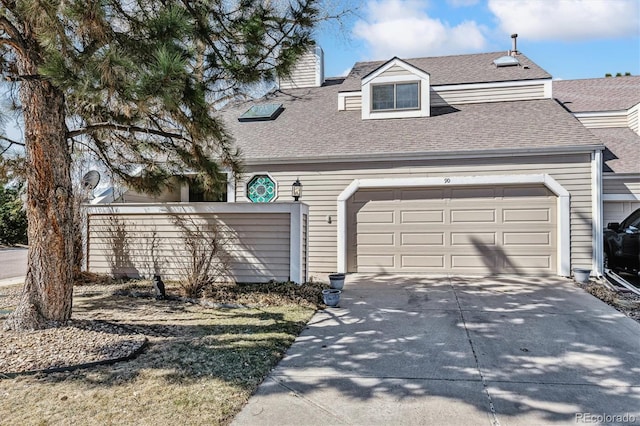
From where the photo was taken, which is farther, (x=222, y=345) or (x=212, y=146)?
(x=212, y=146)

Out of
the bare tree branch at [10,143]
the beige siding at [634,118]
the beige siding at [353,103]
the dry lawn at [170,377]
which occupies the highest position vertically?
the beige siding at [353,103]

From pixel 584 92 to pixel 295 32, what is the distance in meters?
12.9

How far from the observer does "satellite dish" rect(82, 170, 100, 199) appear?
7.81 m

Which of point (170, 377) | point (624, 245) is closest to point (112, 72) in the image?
point (170, 377)

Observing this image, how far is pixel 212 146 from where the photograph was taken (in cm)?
579

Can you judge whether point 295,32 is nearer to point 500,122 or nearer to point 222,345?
point 222,345

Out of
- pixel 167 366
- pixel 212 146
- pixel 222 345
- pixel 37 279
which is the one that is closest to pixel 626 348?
pixel 222 345

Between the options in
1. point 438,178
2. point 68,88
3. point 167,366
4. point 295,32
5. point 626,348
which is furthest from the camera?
point 438,178

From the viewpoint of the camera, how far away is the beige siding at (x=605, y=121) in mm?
11891

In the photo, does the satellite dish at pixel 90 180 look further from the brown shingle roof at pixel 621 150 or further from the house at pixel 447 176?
the brown shingle roof at pixel 621 150

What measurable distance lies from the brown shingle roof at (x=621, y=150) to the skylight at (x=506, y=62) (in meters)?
3.31

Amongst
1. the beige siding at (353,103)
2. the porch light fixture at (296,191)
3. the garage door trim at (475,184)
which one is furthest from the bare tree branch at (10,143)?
the beige siding at (353,103)

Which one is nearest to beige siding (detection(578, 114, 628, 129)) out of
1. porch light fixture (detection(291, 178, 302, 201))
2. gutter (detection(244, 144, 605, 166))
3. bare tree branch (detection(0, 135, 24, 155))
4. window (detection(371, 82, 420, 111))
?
gutter (detection(244, 144, 605, 166))

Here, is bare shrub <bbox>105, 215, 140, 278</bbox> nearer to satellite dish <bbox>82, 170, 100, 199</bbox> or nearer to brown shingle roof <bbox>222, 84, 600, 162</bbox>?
satellite dish <bbox>82, 170, 100, 199</bbox>
